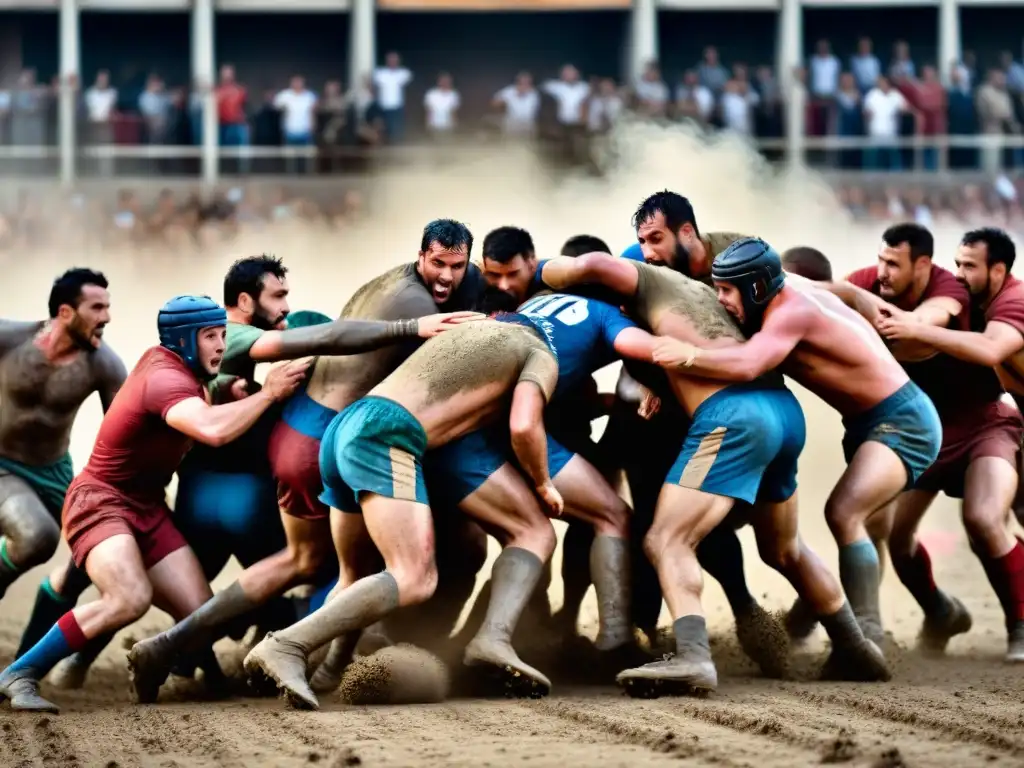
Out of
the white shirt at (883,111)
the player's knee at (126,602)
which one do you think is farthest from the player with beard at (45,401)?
the white shirt at (883,111)

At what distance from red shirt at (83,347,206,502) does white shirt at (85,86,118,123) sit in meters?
13.6

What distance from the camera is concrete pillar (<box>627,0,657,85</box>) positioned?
23906 millimetres

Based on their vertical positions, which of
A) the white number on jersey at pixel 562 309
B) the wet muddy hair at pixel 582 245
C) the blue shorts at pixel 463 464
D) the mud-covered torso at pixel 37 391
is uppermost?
the wet muddy hair at pixel 582 245

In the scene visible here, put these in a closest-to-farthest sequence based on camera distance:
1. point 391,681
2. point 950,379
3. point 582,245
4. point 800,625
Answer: point 391,681, point 950,379, point 800,625, point 582,245

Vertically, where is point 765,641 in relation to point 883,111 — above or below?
below

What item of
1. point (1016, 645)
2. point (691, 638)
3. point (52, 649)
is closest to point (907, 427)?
point (1016, 645)

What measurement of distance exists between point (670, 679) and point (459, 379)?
1404 mm

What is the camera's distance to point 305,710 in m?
6.32

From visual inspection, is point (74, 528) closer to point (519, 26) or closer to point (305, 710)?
point (305, 710)

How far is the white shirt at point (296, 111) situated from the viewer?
19734mm

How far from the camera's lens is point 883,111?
2003 centimetres

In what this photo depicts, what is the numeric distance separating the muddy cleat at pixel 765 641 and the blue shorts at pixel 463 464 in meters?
1.46

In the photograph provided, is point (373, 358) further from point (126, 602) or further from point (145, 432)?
point (126, 602)

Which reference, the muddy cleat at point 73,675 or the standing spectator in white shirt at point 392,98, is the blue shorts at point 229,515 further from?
the standing spectator in white shirt at point 392,98
